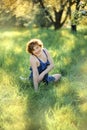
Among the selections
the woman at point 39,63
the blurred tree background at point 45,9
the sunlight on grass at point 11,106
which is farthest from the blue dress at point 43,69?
the blurred tree background at point 45,9

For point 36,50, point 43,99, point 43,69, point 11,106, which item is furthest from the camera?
point 43,69

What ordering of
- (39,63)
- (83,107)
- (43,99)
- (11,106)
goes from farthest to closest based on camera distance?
(39,63), (43,99), (11,106), (83,107)

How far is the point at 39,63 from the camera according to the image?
8.18 m

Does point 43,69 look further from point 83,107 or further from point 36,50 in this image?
point 83,107

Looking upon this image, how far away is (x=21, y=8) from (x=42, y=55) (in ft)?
57.7

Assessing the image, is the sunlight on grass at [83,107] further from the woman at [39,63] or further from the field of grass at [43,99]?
the woman at [39,63]

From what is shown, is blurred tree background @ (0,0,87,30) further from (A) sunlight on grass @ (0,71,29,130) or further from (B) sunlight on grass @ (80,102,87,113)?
(B) sunlight on grass @ (80,102,87,113)

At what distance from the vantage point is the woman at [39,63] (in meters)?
7.92

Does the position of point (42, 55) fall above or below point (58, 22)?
above

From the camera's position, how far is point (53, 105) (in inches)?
270

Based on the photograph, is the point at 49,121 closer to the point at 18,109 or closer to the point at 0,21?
the point at 18,109

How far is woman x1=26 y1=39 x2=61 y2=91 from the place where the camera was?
792 centimetres

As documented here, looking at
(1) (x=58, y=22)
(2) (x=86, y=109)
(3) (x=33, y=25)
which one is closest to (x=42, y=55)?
(2) (x=86, y=109)

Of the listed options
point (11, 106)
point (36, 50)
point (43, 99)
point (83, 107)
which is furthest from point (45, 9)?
point (83, 107)
